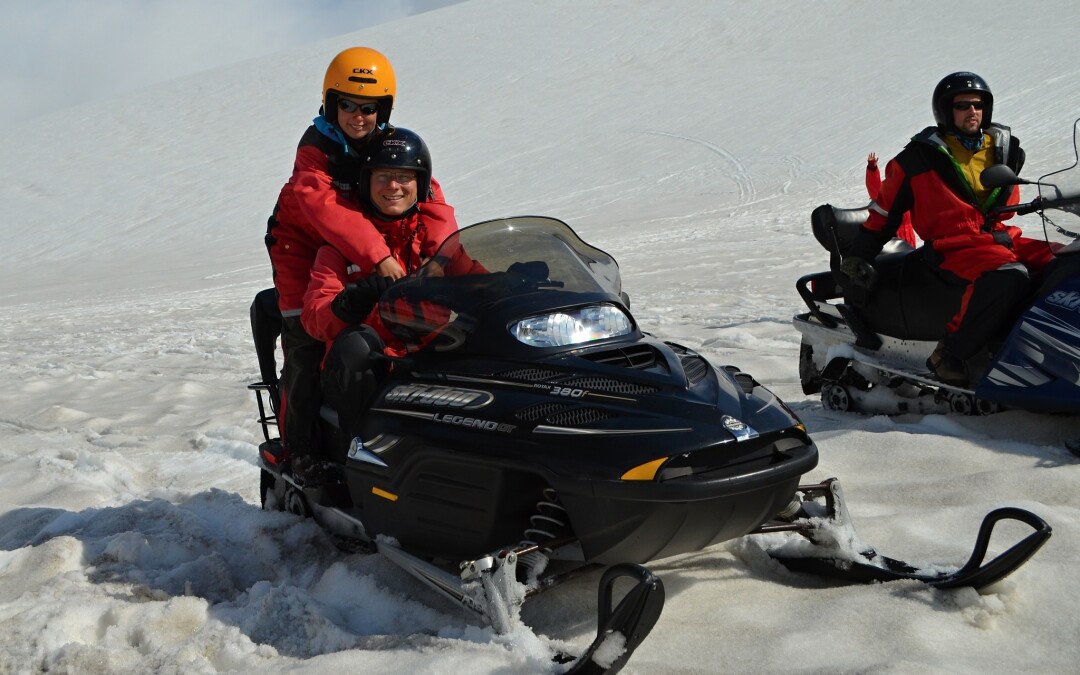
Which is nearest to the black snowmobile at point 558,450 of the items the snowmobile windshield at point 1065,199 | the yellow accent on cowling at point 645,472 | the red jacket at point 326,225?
the yellow accent on cowling at point 645,472

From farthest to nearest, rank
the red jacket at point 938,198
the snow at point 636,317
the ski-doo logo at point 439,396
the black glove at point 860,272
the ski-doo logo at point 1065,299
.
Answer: the black glove at point 860,272 → the red jacket at point 938,198 → the ski-doo logo at point 1065,299 → the ski-doo logo at point 439,396 → the snow at point 636,317

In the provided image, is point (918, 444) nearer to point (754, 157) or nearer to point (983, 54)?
point (754, 157)

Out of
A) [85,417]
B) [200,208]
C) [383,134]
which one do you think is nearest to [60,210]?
[200,208]

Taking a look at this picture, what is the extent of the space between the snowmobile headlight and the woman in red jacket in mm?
615

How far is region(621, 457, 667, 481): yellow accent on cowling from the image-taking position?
9.12 feet

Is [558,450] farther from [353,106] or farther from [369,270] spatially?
[353,106]

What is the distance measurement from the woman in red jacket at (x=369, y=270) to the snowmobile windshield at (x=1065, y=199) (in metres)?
2.76

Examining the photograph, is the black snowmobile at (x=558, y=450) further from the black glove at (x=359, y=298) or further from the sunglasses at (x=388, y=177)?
the sunglasses at (x=388, y=177)

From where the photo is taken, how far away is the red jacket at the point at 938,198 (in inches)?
206

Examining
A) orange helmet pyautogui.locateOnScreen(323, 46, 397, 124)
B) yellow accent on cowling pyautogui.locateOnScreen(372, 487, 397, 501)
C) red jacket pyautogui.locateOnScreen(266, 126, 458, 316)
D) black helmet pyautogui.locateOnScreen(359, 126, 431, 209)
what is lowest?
yellow accent on cowling pyautogui.locateOnScreen(372, 487, 397, 501)

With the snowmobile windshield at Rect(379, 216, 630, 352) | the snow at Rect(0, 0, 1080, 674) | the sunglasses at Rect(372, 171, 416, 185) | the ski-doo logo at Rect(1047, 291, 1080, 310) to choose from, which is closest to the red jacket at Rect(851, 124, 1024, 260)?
the ski-doo logo at Rect(1047, 291, 1080, 310)

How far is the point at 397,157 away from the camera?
3.97 meters

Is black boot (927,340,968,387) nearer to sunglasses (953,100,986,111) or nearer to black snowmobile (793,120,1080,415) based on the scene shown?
black snowmobile (793,120,1080,415)

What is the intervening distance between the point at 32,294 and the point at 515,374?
20.0 metres
